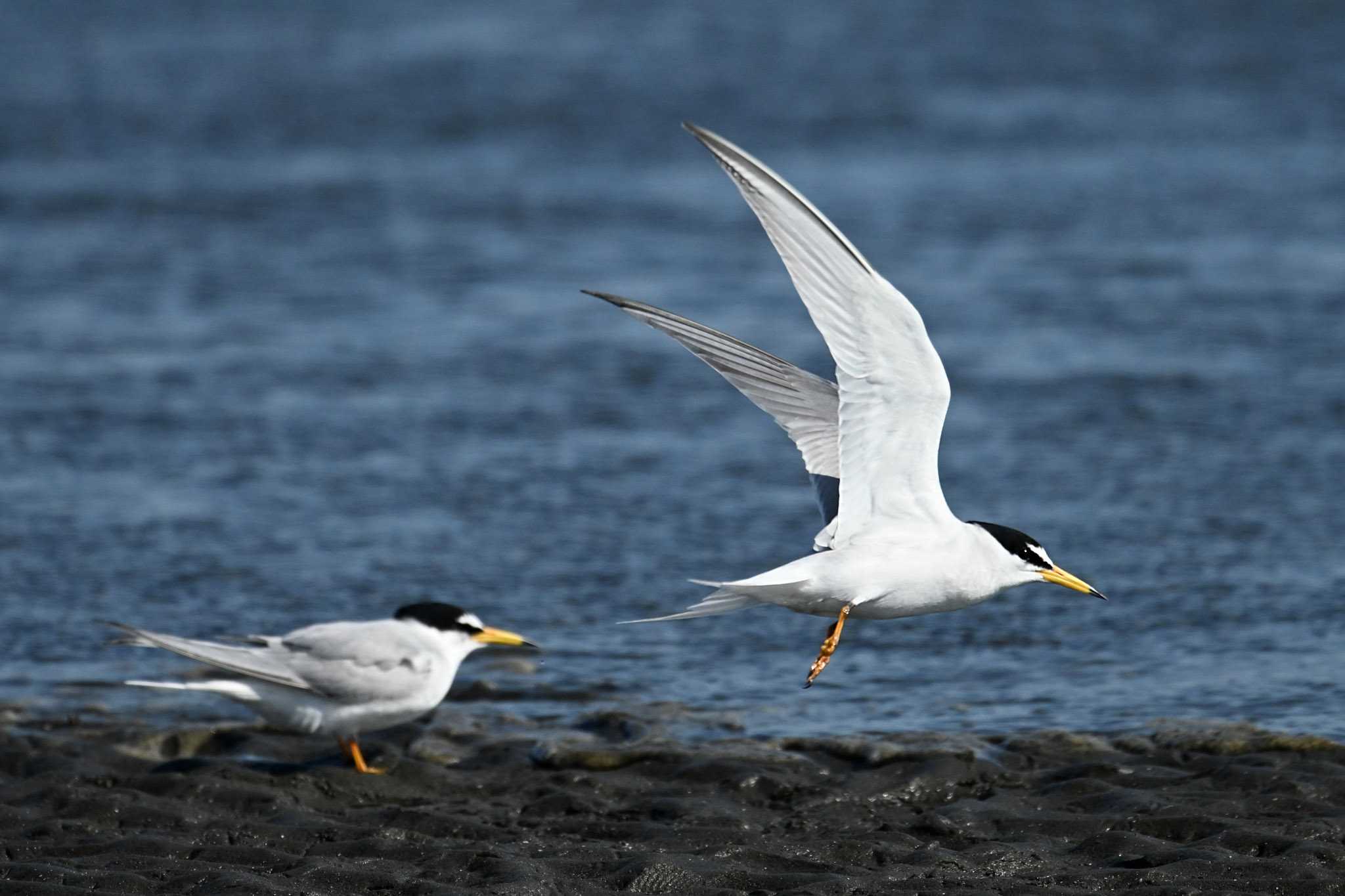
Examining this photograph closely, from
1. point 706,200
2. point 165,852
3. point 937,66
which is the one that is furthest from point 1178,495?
point 937,66

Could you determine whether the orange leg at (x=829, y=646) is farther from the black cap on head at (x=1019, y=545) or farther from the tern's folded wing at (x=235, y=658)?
the tern's folded wing at (x=235, y=658)

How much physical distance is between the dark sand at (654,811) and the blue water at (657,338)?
0.47m

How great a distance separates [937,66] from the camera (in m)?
21.1

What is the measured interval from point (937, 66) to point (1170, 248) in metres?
6.91

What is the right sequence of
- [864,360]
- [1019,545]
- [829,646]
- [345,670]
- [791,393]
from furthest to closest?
1. [345,670]
2. [791,393]
3. [1019,545]
4. [829,646]
5. [864,360]

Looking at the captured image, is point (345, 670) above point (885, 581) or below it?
below

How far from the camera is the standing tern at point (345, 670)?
272 inches

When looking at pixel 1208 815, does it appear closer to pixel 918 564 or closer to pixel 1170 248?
pixel 918 564

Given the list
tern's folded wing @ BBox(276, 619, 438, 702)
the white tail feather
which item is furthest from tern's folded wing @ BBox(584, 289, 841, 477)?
the white tail feather

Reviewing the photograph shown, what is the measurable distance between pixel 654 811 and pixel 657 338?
736 cm

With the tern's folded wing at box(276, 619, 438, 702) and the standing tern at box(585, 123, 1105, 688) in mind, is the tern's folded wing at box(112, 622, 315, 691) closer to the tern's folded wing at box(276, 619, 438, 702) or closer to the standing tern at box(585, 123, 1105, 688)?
the tern's folded wing at box(276, 619, 438, 702)

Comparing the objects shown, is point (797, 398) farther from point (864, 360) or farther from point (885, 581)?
point (864, 360)

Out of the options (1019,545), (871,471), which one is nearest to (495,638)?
(871,471)

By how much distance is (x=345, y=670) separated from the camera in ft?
22.7
